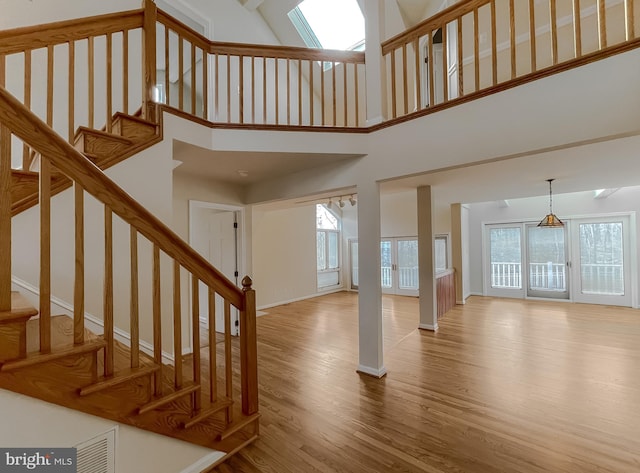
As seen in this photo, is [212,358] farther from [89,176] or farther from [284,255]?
[284,255]

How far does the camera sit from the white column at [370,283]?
287 centimetres

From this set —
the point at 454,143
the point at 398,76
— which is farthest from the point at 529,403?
the point at 398,76

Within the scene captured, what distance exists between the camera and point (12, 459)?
1123mm

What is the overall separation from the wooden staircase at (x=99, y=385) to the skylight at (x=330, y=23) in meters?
5.98

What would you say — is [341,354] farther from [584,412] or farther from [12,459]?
[12,459]

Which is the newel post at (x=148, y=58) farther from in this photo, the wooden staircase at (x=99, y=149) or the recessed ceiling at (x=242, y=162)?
the recessed ceiling at (x=242, y=162)

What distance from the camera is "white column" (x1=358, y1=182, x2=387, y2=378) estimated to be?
2.87 m

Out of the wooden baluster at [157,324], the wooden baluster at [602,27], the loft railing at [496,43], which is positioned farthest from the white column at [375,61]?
the wooden baluster at [157,324]

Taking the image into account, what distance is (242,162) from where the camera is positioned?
10.2 ft

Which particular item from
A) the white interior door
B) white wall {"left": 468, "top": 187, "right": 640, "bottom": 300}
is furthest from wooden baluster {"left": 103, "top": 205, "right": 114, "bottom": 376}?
the white interior door

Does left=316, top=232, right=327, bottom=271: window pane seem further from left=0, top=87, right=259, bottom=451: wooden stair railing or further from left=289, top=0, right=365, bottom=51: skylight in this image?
left=0, top=87, right=259, bottom=451: wooden stair railing

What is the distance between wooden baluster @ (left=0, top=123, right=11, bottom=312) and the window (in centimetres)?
655

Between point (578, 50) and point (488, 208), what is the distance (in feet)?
18.6

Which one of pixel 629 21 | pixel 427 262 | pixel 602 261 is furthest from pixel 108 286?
pixel 602 261
